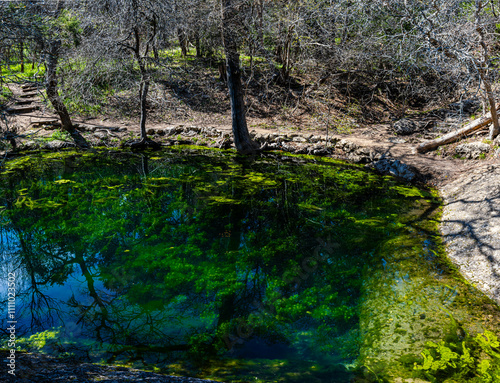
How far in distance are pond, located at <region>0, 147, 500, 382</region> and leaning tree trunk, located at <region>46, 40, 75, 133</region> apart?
10.0 ft

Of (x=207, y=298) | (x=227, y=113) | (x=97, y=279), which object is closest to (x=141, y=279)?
(x=97, y=279)

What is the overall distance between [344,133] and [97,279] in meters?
9.24

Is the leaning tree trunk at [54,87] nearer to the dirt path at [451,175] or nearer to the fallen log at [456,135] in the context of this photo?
the dirt path at [451,175]

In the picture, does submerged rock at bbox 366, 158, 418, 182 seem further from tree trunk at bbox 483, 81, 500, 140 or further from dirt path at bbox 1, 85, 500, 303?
tree trunk at bbox 483, 81, 500, 140

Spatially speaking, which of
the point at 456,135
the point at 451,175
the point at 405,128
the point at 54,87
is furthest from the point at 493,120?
the point at 54,87

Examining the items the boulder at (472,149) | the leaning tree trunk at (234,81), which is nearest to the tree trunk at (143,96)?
the leaning tree trunk at (234,81)

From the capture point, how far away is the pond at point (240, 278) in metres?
3.41

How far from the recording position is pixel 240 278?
4.74 meters

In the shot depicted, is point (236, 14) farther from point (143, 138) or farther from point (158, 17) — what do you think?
point (143, 138)

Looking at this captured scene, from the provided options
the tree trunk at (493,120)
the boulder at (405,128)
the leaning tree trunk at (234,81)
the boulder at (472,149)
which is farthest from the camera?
the boulder at (405,128)

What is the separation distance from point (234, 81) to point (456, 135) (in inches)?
245

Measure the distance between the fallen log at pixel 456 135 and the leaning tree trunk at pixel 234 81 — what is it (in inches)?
192

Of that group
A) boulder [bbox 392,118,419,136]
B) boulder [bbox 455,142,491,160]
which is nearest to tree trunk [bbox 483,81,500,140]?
boulder [bbox 455,142,491,160]

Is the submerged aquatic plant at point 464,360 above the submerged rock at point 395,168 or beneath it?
A: beneath
